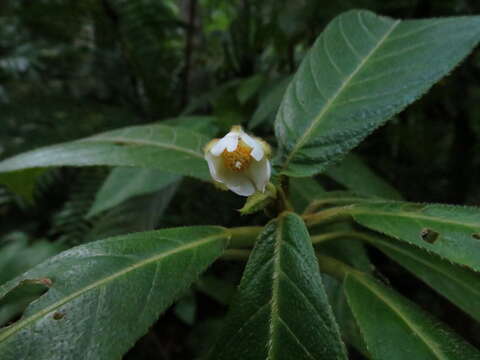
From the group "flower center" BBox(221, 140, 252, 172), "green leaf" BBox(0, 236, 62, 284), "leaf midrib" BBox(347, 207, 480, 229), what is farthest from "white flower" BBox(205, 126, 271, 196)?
"green leaf" BBox(0, 236, 62, 284)

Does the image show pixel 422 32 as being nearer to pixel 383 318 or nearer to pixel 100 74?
pixel 383 318

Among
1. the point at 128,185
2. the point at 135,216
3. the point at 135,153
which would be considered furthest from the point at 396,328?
the point at 135,216

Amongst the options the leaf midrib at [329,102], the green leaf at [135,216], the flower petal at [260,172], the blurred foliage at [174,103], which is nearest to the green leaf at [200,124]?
the blurred foliage at [174,103]

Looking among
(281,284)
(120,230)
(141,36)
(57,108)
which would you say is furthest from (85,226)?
(281,284)

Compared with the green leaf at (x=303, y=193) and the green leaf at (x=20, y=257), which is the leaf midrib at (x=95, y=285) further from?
the green leaf at (x=20, y=257)

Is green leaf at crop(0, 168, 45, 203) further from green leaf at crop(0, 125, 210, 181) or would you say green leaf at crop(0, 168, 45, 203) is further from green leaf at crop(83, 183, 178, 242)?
green leaf at crop(83, 183, 178, 242)

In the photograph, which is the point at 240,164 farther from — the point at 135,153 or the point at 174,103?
the point at 174,103

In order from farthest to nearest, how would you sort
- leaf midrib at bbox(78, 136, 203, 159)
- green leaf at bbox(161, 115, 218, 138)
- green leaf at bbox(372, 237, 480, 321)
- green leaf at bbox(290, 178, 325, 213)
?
green leaf at bbox(161, 115, 218, 138)
green leaf at bbox(290, 178, 325, 213)
leaf midrib at bbox(78, 136, 203, 159)
green leaf at bbox(372, 237, 480, 321)
